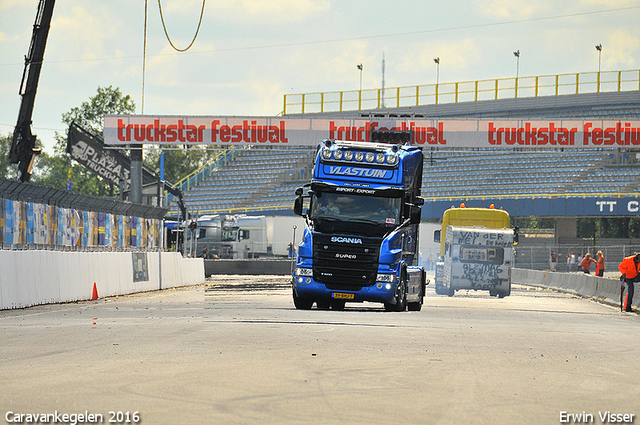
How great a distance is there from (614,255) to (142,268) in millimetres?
35582

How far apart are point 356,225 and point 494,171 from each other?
4725 centimetres

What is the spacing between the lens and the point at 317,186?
19.2 meters

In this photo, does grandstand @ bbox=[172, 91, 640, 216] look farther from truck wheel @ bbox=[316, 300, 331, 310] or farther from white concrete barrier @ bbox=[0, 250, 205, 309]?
truck wheel @ bbox=[316, 300, 331, 310]

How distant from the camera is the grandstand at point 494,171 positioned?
2402 inches

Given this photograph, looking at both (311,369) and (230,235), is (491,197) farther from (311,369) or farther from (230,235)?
(311,369)

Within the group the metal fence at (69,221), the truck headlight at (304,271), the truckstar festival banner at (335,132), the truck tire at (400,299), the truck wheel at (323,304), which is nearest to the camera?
the truck headlight at (304,271)

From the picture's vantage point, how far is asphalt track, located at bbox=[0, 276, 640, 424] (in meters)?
7.27

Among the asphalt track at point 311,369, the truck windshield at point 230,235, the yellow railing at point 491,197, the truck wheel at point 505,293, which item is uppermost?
the yellow railing at point 491,197

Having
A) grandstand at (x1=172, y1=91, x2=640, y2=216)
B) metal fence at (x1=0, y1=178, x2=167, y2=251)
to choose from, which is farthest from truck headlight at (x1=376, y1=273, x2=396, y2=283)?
grandstand at (x1=172, y1=91, x2=640, y2=216)

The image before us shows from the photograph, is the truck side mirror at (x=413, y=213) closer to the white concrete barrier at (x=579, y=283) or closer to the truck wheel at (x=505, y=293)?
the white concrete barrier at (x=579, y=283)

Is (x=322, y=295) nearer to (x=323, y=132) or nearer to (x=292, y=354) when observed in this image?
(x=292, y=354)

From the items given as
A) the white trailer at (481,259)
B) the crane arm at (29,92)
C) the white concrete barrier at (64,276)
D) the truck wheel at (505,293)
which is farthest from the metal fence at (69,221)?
the truck wheel at (505,293)

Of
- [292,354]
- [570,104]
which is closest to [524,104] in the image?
[570,104]

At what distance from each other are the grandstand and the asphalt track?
43150mm
